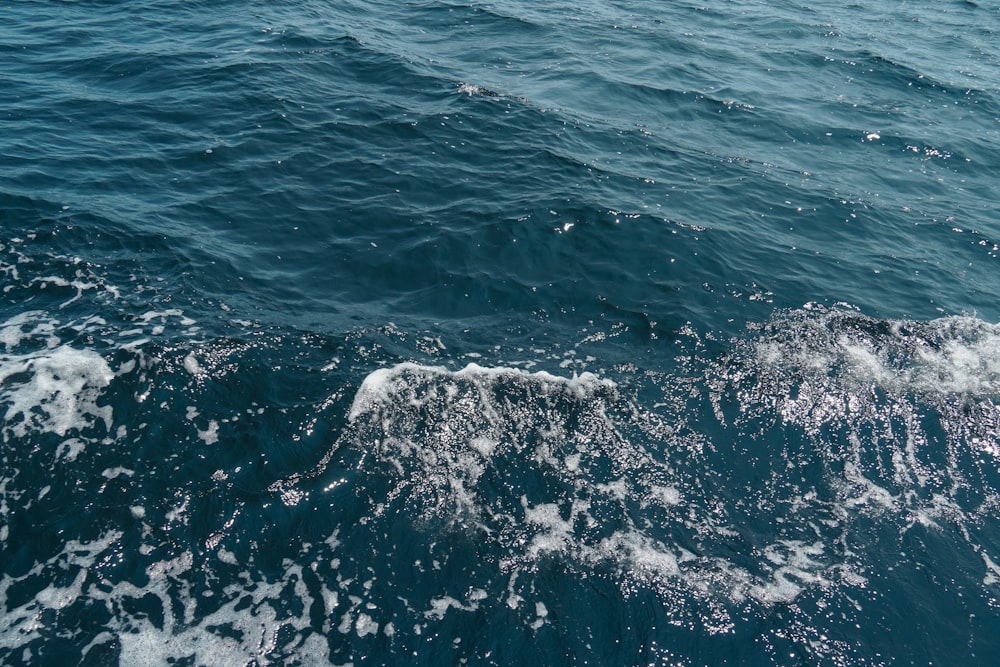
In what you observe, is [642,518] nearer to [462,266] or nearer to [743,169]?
[462,266]

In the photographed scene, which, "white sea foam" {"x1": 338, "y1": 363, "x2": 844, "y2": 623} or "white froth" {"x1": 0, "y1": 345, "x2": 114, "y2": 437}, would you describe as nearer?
"white sea foam" {"x1": 338, "y1": 363, "x2": 844, "y2": 623}

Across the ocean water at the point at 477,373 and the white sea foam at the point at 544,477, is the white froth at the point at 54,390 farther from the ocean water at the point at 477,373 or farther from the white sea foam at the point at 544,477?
the white sea foam at the point at 544,477

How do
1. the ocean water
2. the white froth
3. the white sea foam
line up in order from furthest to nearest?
the white froth < the white sea foam < the ocean water

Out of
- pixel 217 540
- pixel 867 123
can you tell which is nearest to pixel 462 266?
pixel 217 540

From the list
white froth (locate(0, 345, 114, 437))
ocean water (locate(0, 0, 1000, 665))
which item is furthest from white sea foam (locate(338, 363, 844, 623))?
white froth (locate(0, 345, 114, 437))

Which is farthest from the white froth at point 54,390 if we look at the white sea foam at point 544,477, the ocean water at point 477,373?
the white sea foam at point 544,477

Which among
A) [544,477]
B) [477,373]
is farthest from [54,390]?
[544,477]

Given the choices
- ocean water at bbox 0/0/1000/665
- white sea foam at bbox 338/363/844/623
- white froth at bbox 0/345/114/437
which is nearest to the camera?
ocean water at bbox 0/0/1000/665

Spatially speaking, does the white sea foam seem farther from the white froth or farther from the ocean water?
the white froth
